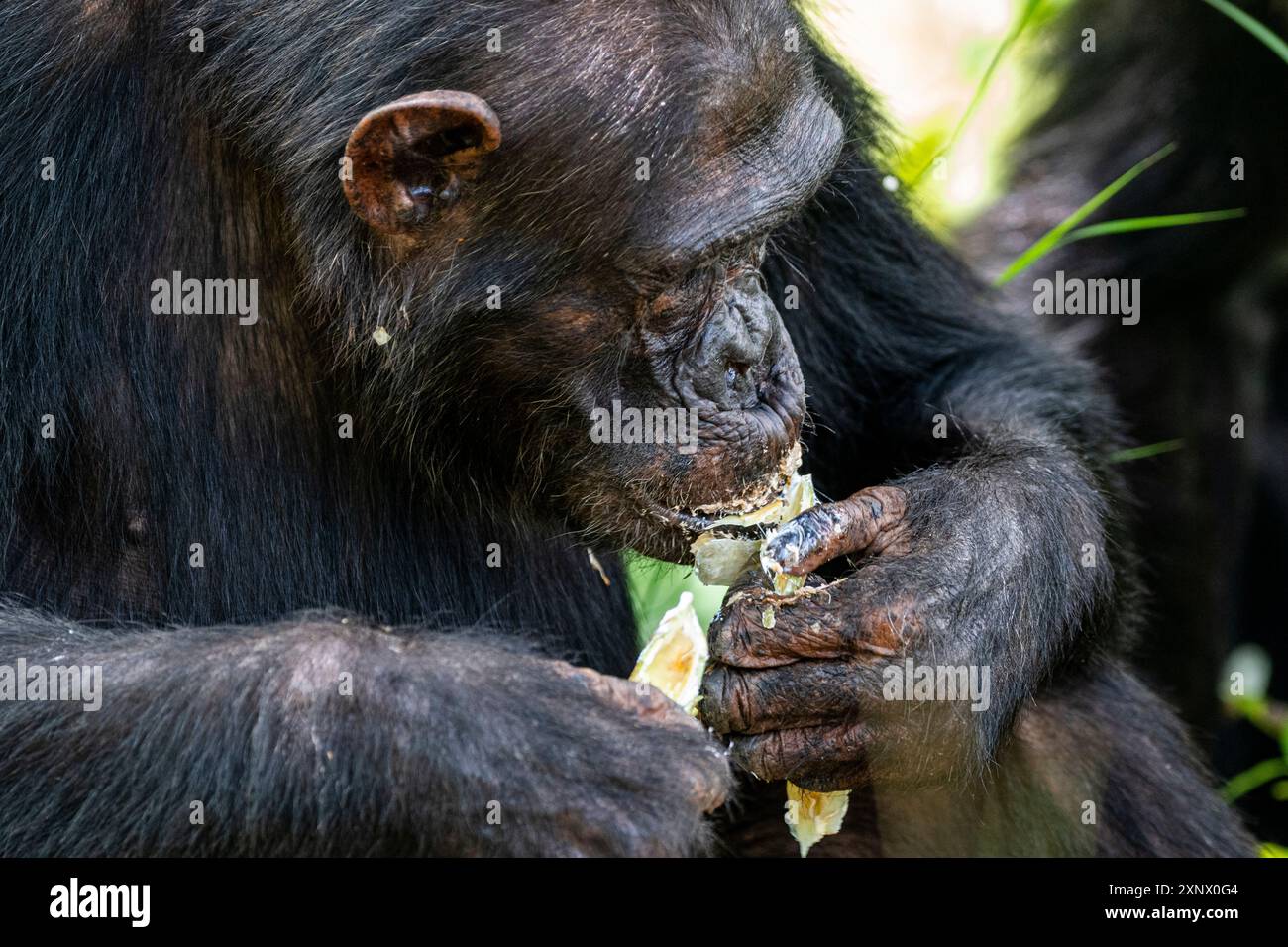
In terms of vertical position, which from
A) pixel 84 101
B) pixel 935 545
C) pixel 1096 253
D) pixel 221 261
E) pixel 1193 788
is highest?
pixel 1096 253

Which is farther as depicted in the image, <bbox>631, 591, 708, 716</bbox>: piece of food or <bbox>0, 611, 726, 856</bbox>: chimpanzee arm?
<bbox>631, 591, 708, 716</bbox>: piece of food

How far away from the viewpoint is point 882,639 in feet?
11.9

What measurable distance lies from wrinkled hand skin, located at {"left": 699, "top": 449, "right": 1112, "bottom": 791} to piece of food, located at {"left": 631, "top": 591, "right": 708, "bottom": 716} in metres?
0.11

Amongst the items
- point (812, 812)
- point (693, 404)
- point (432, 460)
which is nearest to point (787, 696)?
point (812, 812)

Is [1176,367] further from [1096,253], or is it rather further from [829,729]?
[829,729]

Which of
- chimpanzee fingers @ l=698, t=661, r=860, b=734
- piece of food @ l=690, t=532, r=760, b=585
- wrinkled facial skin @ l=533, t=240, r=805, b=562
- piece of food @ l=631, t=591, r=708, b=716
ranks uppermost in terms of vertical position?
wrinkled facial skin @ l=533, t=240, r=805, b=562

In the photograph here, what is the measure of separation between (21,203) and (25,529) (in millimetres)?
756

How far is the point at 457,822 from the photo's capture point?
10.4ft

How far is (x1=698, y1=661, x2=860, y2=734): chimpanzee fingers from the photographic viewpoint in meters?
3.63

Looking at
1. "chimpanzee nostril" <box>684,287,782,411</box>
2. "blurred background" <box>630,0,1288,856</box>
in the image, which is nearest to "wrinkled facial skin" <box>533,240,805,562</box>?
"chimpanzee nostril" <box>684,287,782,411</box>

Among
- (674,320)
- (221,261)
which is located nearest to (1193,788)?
(674,320)

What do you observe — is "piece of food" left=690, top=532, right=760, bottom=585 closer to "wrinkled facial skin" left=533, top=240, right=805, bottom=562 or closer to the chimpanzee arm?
"wrinkled facial skin" left=533, top=240, right=805, bottom=562

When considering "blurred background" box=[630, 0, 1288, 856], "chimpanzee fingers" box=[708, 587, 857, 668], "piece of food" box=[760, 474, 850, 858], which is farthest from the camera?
"blurred background" box=[630, 0, 1288, 856]

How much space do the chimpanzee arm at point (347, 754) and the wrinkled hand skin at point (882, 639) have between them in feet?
1.29
